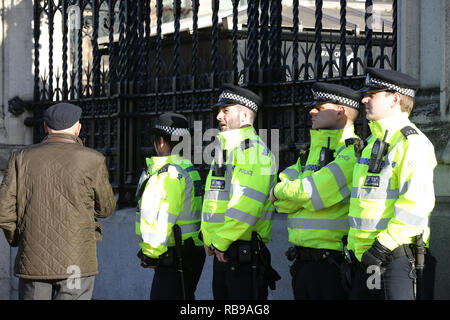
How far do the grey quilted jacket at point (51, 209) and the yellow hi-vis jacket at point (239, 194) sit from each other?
0.82m

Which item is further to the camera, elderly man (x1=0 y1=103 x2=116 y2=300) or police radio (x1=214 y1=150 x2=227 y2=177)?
police radio (x1=214 y1=150 x2=227 y2=177)

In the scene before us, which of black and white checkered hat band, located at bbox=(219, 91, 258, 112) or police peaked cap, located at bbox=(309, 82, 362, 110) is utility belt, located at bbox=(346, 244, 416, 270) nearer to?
police peaked cap, located at bbox=(309, 82, 362, 110)

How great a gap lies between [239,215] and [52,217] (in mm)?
1208

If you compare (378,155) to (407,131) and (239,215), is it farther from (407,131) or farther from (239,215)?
(239,215)

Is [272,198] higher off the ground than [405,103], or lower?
lower

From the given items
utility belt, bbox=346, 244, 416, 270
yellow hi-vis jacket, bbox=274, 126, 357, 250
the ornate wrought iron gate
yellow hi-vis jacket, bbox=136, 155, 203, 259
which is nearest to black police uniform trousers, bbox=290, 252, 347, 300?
yellow hi-vis jacket, bbox=274, 126, 357, 250

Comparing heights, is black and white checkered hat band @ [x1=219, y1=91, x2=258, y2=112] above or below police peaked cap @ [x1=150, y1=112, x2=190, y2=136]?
above

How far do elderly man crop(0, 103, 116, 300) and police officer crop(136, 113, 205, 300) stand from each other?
61cm

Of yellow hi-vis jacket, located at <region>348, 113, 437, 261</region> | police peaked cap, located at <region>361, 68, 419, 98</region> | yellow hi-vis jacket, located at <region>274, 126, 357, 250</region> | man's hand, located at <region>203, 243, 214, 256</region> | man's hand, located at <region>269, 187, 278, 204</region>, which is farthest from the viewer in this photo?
man's hand, located at <region>203, 243, 214, 256</region>

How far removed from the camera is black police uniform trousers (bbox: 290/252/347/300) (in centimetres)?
455

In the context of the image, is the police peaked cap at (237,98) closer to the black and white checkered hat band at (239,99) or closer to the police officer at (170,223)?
the black and white checkered hat band at (239,99)

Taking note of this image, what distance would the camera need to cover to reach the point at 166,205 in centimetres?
531

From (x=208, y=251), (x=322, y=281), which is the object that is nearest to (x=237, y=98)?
(x=208, y=251)

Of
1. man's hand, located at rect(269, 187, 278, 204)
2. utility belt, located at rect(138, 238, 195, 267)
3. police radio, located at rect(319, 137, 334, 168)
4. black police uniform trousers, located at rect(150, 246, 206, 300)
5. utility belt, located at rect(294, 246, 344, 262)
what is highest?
police radio, located at rect(319, 137, 334, 168)
